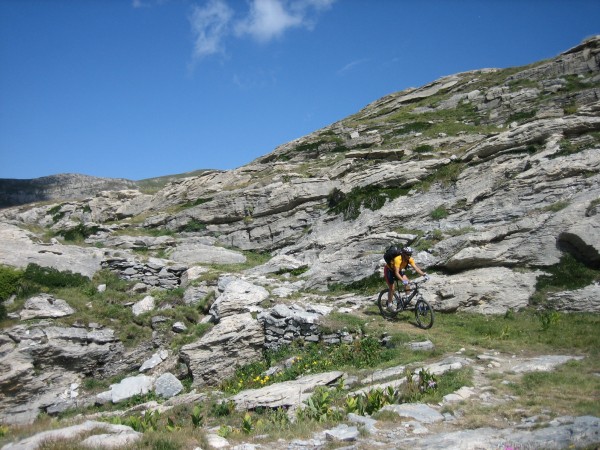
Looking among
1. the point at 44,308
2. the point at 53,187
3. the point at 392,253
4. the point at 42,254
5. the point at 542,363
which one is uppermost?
the point at 53,187

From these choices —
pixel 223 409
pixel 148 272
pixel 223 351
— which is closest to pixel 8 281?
pixel 148 272

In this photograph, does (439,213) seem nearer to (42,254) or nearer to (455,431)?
(455,431)

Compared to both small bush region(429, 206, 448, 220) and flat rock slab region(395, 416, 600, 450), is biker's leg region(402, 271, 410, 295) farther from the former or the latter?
small bush region(429, 206, 448, 220)

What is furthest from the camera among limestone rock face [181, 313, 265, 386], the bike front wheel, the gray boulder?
limestone rock face [181, 313, 265, 386]

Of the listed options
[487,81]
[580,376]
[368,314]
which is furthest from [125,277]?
[487,81]

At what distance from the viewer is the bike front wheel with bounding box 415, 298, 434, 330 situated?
11.9m

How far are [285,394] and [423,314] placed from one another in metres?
5.46

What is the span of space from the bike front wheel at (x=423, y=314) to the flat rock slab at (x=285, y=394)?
11.9ft

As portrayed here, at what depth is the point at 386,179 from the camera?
24.3 metres

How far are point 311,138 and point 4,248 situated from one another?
32813 mm

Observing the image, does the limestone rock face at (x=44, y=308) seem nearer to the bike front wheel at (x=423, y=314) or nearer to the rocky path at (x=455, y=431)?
the rocky path at (x=455, y=431)

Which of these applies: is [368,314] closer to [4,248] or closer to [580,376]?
[580,376]

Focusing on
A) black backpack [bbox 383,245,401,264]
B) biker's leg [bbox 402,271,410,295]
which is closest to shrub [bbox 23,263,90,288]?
black backpack [bbox 383,245,401,264]

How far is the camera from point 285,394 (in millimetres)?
8727
